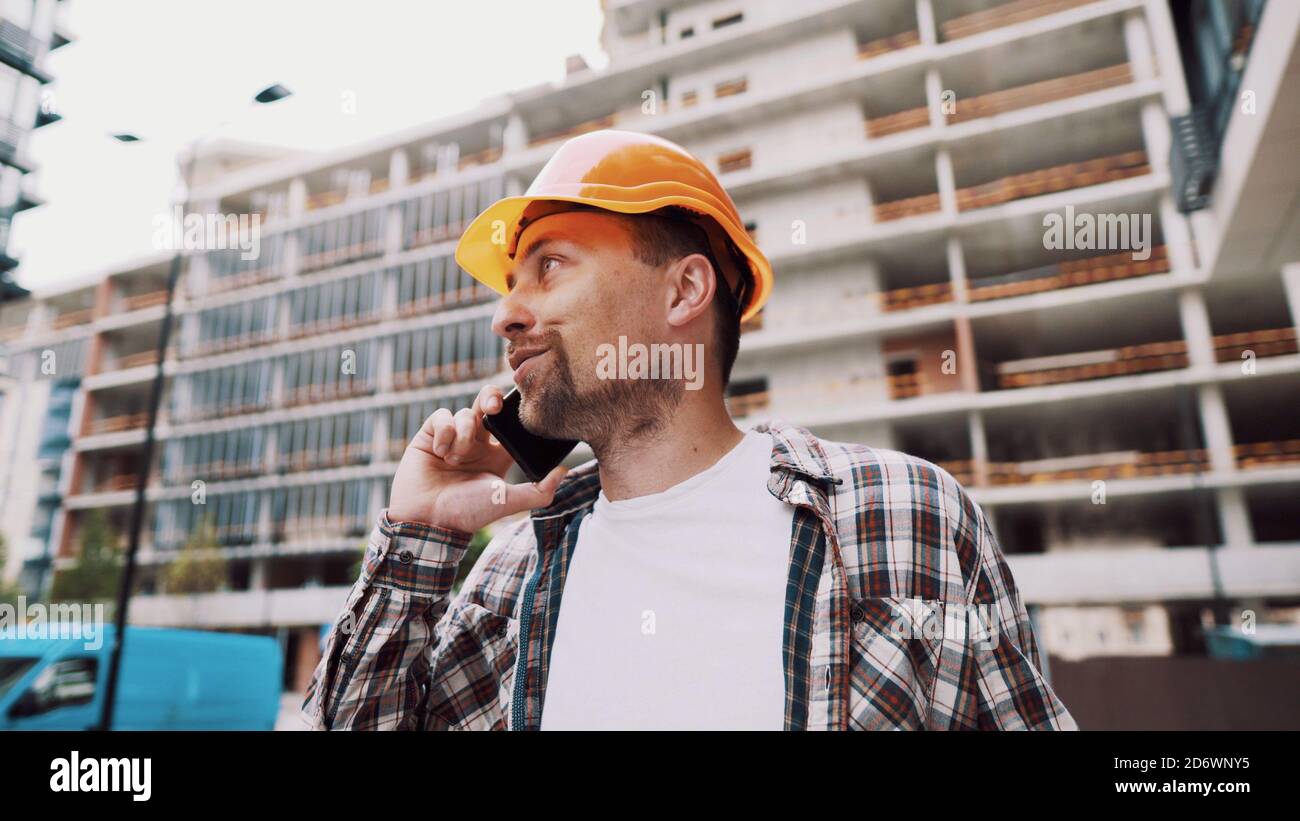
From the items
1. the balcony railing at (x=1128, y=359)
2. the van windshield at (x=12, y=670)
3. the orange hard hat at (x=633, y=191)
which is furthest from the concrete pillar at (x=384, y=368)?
the orange hard hat at (x=633, y=191)

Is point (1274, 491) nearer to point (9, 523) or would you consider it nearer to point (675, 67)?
point (675, 67)

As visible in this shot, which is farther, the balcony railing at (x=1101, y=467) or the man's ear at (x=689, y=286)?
the balcony railing at (x=1101, y=467)

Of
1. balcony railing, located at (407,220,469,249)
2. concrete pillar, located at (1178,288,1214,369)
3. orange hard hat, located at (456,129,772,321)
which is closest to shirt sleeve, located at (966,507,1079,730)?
orange hard hat, located at (456,129,772,321)

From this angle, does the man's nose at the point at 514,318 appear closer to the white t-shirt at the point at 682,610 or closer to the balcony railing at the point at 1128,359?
the white t-shirt at the point at 682,610

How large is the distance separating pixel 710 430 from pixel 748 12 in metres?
30.2

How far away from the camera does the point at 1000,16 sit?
81.5 feet

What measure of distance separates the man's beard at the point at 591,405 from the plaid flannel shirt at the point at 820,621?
9.8 inches

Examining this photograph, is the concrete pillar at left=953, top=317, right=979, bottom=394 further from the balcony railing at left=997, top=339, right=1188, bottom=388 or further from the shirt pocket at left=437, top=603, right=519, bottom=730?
the shirt pocket at left=437, top=603, right=519, bottom=730

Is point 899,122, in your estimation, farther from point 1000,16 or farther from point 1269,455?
point 1269,455

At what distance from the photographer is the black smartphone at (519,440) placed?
1702mm

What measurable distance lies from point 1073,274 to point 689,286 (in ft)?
83.1

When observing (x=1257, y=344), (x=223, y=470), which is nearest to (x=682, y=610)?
(x=1257, y=344)

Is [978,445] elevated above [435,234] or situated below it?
below

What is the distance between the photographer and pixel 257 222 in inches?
1375
